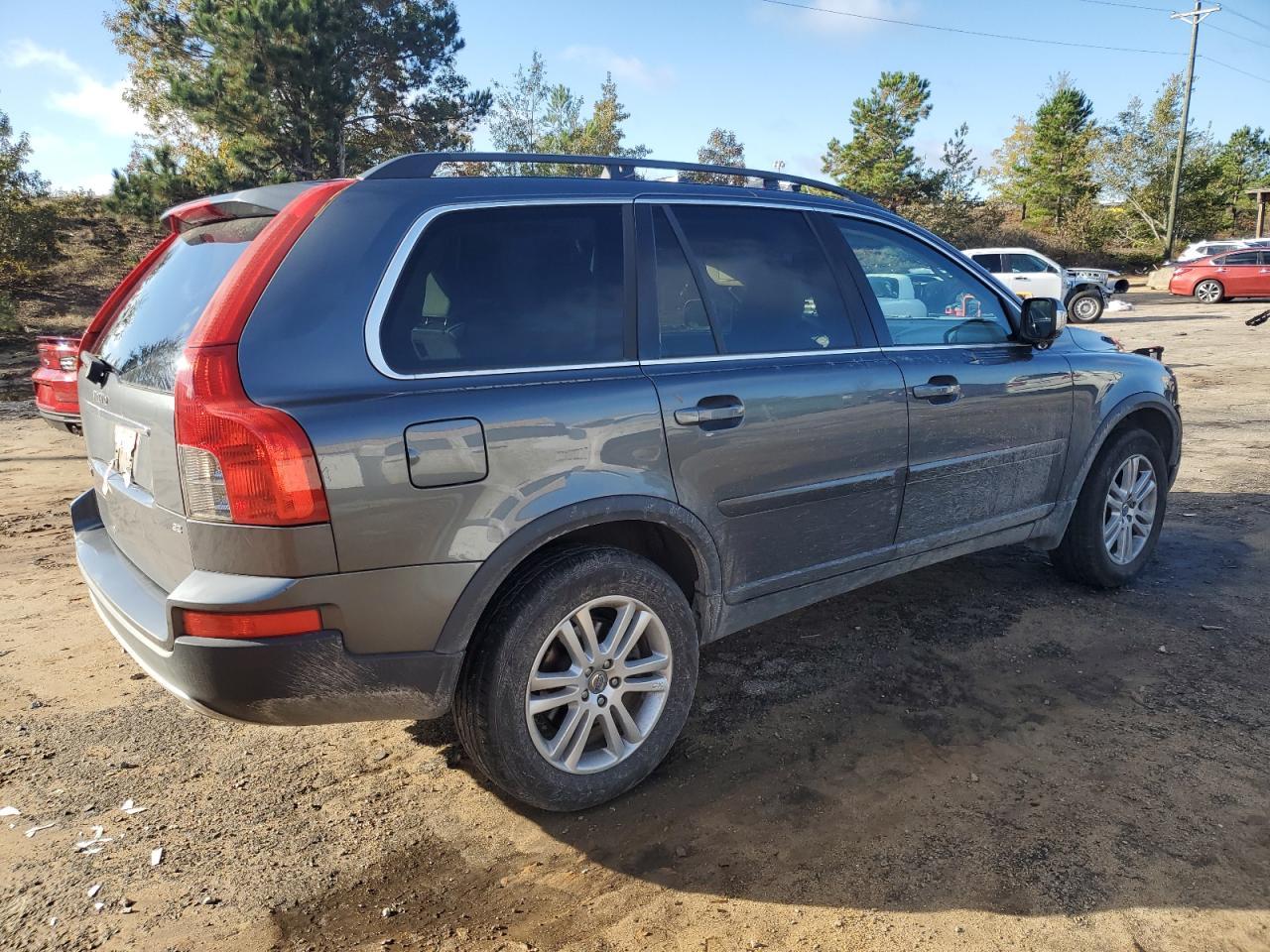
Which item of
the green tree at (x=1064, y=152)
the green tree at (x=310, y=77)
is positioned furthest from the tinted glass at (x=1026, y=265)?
the green tree at (x=1064, y=152)

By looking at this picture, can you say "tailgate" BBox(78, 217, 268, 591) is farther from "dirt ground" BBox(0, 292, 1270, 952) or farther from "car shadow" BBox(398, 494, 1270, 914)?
"car shadow" BBox(398, 494, 1270, 914)

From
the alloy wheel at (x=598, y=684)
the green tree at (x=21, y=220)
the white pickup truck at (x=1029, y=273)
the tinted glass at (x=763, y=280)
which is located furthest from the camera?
the white pickup truck at (x=1029, y=273)

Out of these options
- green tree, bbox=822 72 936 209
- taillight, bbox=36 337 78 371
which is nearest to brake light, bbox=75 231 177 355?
taillight, bbox=36 337 78 371

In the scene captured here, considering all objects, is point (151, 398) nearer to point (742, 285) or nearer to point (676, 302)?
point (676, 302)

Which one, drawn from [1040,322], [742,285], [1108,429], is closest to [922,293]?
[1040,322]

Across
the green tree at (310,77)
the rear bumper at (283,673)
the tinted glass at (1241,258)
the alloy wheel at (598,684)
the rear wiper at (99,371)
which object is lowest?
the alloy wheel at (598,684)

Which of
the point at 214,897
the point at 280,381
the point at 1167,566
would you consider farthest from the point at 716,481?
the point at 1167,566

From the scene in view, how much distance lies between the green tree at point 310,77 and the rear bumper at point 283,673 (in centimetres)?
2122

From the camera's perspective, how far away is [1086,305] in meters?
22.7

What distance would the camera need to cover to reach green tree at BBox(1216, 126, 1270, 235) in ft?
151

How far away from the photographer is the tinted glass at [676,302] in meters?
2.95

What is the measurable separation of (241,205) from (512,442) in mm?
1120

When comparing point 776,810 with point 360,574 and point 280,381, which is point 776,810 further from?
point 280,381

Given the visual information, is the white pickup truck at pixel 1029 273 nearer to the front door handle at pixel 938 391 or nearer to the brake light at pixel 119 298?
the front door handle at pixel 938 391
